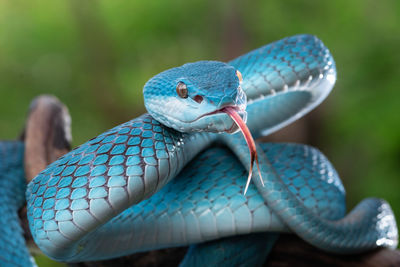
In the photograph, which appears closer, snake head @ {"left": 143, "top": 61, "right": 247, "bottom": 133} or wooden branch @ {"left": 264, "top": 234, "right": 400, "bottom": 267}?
snake head @ {"left": 143, "top": 61, "right": 247, "bottom": 133}

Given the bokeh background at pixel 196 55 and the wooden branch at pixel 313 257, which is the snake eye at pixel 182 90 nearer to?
the wooden branch at pixel 313 257

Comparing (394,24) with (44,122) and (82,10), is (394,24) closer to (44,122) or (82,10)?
(82,10)

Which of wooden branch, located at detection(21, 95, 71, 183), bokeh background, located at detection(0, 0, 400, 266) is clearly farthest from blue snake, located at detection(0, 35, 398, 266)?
bokeh background, located at detection(0, 0, 400, 266)

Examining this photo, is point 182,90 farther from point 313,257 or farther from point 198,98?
point 313,257

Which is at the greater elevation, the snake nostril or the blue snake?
the snake nostril

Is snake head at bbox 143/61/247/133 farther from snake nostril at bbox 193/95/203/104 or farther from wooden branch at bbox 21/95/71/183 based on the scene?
wooden branch at bbox 21/95/71/183

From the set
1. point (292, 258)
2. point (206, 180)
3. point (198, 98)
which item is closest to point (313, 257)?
point (292, 258)

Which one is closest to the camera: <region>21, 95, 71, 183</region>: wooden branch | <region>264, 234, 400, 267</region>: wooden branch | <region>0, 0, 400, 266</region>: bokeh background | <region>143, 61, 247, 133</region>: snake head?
<region>143, 61, 247, 133</region>: snake head

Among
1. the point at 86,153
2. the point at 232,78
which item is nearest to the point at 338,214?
the point at 232,78
